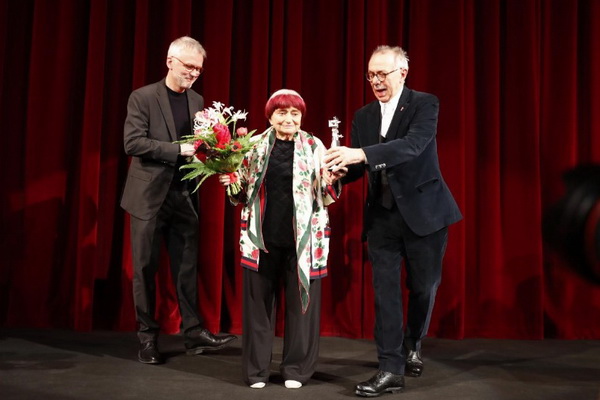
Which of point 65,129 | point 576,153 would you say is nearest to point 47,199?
point 65,129

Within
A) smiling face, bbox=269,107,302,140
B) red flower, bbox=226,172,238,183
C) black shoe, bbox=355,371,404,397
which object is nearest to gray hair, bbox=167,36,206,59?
smiling face, bbox=269,107,302,140

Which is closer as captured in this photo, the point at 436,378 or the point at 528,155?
the point at 436,378

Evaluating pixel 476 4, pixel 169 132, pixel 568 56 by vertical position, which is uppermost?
pixel 476 4

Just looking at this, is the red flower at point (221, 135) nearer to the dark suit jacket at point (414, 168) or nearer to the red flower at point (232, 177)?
the red flower at point (232, 177)

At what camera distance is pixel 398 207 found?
3.21 m

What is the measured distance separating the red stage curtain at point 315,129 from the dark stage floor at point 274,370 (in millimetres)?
309

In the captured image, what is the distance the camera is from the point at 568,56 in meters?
4.68

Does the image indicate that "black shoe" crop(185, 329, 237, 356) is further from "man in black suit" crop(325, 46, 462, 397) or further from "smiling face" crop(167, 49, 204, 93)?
"smiling face" crop(167, 49, 204, 93)

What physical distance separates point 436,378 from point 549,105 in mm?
2288

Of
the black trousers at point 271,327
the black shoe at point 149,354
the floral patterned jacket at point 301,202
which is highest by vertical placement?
the floral patterned jacket at point 301,202

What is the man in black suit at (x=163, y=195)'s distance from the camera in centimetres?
370

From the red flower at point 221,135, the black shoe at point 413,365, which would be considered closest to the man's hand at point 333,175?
the red flower at point 221,135

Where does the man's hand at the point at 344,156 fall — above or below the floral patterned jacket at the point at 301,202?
above

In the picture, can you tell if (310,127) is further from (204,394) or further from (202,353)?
(204,394)
